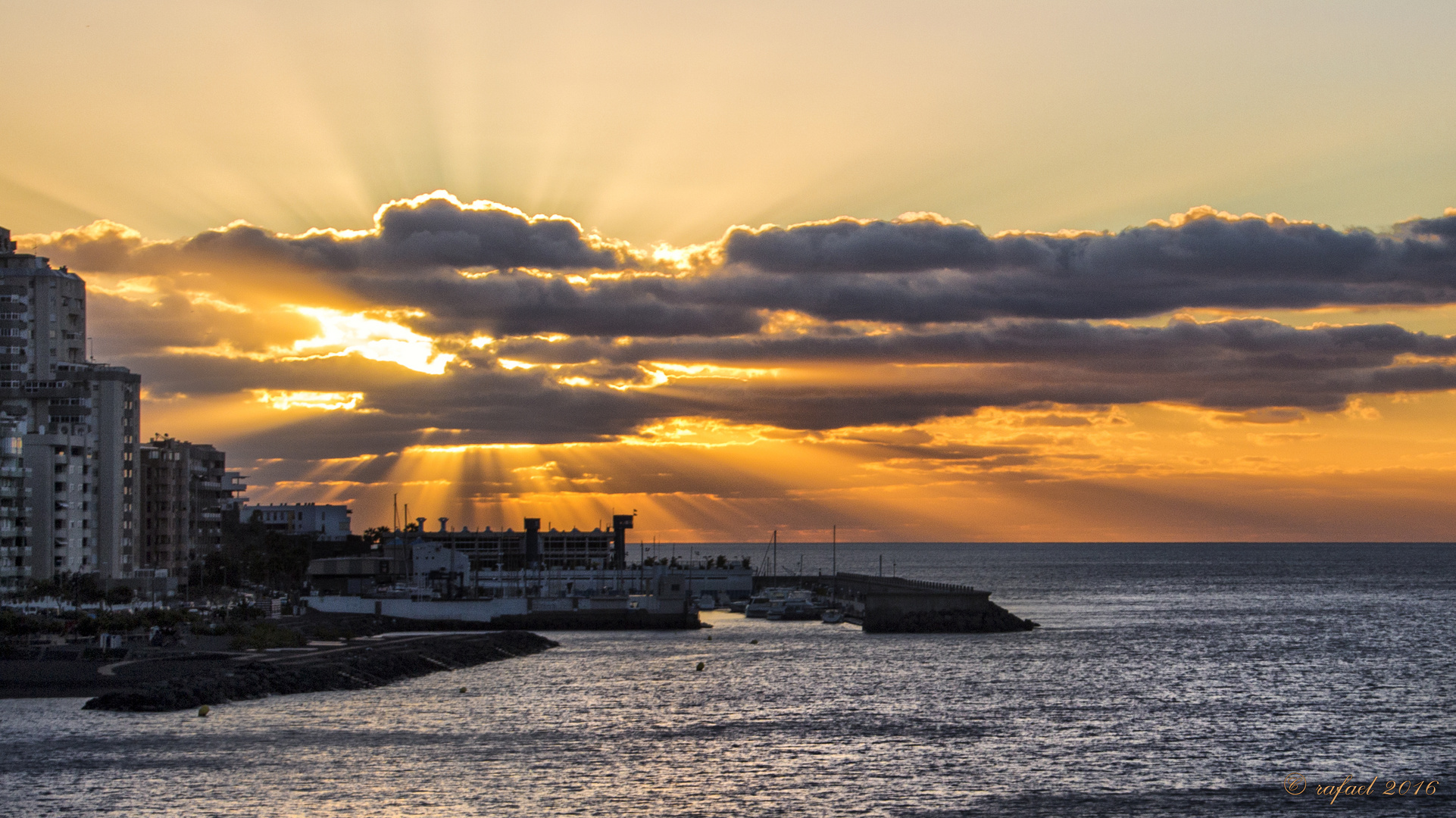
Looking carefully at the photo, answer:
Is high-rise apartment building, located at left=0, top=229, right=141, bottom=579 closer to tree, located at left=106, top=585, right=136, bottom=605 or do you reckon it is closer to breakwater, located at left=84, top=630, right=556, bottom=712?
tree, located at left=106, top=585, right=136, bottom=605

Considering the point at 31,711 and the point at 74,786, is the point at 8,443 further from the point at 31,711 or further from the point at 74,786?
the point at 74,786

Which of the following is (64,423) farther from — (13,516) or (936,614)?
(936,614)

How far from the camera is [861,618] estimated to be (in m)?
193

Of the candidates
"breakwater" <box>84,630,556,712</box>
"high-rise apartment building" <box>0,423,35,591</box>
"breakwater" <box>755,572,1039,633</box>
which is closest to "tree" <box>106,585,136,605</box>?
"high-rise apartment building" <box>0,423,35,591</box>

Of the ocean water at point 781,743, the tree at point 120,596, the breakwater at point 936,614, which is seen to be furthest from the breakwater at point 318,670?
the breakwater at point 936,614

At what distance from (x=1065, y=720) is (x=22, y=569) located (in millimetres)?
121125

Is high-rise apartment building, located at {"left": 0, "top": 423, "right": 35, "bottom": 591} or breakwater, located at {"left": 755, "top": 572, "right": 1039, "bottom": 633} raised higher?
high-rise apartment building, located at {"left": 0, "top": 423, "right": 35, "bottom": 591}

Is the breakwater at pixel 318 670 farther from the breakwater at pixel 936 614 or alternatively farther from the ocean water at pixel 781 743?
the breakwater at pixel 936 614

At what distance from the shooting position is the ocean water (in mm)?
59438

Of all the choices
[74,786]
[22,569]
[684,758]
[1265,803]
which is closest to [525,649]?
[22,569]

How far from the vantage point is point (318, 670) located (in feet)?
329

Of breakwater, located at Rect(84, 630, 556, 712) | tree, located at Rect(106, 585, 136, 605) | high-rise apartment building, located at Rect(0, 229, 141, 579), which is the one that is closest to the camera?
breakwater, located at Rect(84, 630, 556, 712)

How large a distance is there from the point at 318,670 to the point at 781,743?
3966 centimetres

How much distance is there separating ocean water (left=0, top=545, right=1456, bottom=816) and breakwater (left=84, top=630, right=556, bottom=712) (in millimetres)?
2335
